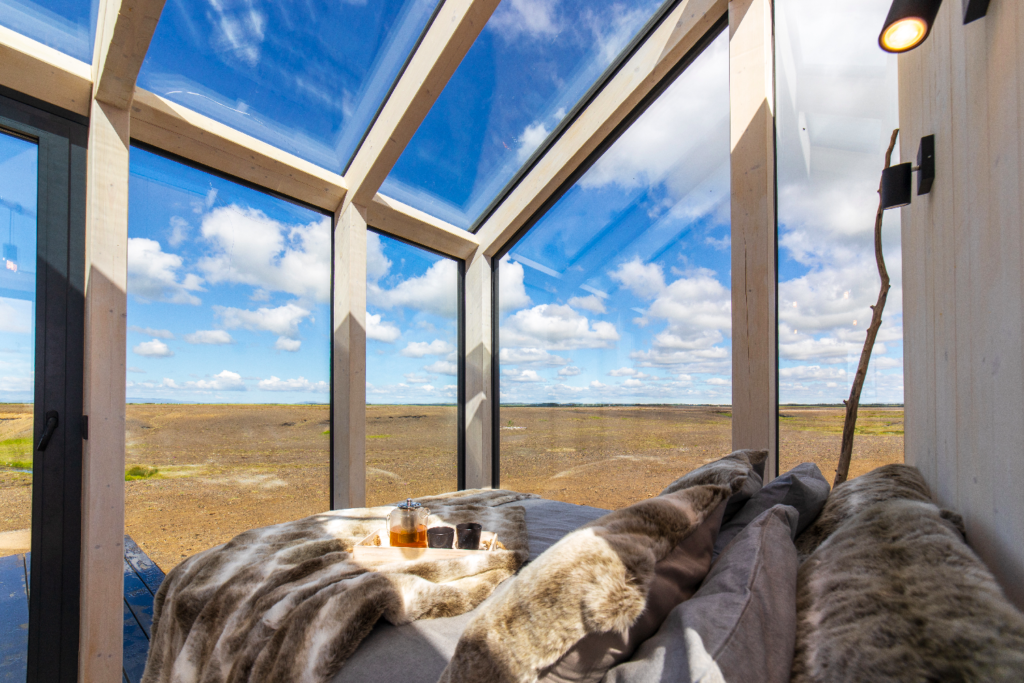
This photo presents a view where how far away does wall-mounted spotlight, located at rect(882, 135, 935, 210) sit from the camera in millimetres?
1335

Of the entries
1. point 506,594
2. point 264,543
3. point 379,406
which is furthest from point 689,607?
point 379,406

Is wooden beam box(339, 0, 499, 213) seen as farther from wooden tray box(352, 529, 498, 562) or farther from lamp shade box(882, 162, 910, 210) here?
wooden tray box(352, 529, 498, 562)

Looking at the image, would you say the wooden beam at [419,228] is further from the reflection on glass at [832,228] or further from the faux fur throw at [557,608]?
the faux fur throw at [557,608]

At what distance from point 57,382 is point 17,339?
0.68 ft

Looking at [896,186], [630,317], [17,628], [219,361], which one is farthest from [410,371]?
[896,186]

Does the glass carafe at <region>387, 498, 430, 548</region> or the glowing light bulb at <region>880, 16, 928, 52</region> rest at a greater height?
the glowing light bulb at <region>880, 16, 928, 52</region>

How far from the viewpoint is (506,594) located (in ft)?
2.67

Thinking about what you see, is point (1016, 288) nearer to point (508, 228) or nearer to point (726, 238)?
point (726, 238)

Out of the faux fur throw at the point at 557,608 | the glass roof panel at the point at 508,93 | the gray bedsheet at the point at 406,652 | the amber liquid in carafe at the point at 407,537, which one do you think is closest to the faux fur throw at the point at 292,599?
the gray bedsheet at the point at 406,652

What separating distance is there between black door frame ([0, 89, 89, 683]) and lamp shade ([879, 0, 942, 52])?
283 cm

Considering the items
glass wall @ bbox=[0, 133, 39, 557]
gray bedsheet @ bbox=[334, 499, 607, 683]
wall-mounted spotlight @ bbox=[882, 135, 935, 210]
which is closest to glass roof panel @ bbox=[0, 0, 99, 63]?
glass wall @ bbox=[0, 133, 39, 557]

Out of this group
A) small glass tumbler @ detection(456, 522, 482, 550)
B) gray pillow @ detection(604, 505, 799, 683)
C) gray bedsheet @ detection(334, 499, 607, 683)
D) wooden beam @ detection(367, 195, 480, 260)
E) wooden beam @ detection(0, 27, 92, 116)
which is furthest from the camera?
wooden beam @ detection(367, 195, 480, 260)

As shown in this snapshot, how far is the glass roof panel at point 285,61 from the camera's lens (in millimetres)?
2168

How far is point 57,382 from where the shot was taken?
1.98 meters
